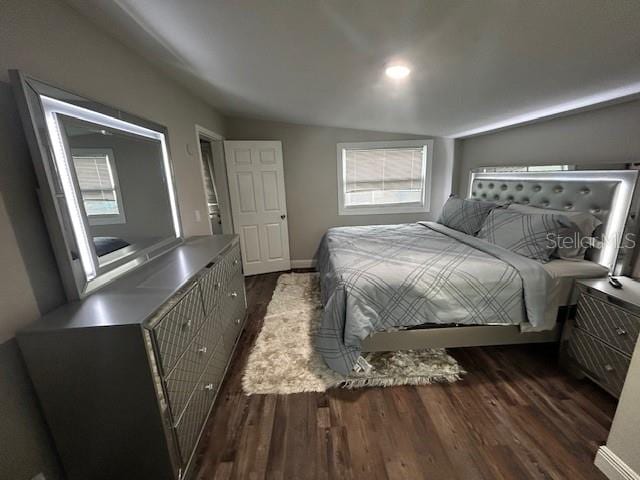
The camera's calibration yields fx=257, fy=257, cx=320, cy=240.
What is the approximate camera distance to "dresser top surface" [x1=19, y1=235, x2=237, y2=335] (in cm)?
98

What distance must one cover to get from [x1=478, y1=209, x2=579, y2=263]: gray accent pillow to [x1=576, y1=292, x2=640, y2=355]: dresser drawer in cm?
43

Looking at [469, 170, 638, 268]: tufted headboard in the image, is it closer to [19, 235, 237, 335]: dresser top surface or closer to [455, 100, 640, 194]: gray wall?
[455, 100, 640, 194]: gray wall

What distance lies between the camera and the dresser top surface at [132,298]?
978mm

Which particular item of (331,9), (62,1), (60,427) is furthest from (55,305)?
(331,9)

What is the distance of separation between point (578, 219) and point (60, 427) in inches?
128

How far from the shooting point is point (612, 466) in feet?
3.90

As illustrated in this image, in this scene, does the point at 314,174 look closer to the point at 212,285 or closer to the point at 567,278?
the point at 212,285

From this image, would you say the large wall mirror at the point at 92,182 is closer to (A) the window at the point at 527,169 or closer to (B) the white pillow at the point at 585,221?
(B) the white pillow at the point at 585,221

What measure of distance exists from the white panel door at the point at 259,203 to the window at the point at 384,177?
97cm

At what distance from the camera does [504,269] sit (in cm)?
186

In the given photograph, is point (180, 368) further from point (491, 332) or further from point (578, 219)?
point (578, 219)

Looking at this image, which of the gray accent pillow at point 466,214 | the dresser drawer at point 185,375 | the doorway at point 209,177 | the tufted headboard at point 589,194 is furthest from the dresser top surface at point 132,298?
the tufted headboard at point 589,194

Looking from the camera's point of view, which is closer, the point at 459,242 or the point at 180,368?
the point at 180,368

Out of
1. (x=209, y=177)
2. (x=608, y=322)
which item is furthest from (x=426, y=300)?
(x=209, y=177)
